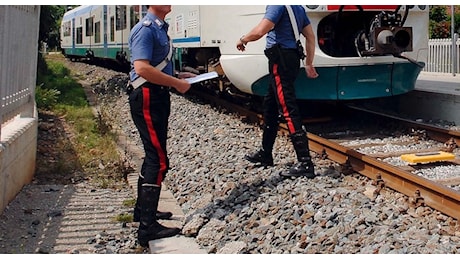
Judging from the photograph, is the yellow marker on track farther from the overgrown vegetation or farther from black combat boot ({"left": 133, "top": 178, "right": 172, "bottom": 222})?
the overgrown vegetation

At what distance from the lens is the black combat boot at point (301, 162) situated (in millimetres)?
5754

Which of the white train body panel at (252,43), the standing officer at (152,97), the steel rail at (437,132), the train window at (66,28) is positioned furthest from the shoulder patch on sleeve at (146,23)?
the train window at (66,28)

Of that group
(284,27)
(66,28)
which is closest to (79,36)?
(66,28)

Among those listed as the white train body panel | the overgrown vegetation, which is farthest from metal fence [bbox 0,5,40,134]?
the white train body panel

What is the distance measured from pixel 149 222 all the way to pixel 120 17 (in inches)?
541

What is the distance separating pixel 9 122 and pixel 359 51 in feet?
13.8

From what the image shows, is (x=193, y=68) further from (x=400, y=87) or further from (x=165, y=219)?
(x=165, y=219)

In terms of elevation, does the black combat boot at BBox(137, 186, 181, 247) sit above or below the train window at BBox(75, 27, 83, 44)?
below

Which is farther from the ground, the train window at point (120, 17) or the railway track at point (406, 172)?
the train window at point (120, 17)

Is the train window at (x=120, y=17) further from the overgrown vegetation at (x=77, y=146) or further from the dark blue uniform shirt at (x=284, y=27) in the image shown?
the dark blue uniform shirt at (x=284, y=27)

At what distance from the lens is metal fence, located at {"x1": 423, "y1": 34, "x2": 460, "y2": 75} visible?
18.7 metres

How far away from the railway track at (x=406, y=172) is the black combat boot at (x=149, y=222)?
1.85 meters

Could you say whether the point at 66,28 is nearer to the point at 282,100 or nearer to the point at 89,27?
the point at 89,27

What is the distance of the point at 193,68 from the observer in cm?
1102
